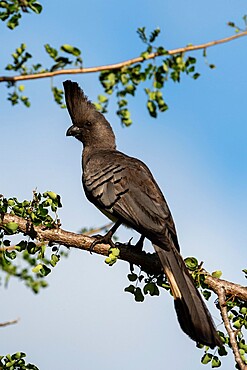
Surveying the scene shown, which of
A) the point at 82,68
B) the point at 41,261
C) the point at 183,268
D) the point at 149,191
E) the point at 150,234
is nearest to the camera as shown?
the point at 82,68

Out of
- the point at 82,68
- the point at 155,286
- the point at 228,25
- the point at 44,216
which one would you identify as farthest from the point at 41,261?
the point at 228,25

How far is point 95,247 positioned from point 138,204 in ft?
1.85

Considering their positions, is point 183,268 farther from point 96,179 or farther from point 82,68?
point 82,68

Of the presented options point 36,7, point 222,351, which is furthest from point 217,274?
point 36,7

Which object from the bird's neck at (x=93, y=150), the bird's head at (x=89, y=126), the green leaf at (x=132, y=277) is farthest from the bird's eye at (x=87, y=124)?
the green leaf at (x=132, y=277)

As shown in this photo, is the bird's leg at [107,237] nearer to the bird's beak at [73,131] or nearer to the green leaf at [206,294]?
the green leaf at [206,294]

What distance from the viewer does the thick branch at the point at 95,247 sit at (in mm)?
3945

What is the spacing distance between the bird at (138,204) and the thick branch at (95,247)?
0.11 meters

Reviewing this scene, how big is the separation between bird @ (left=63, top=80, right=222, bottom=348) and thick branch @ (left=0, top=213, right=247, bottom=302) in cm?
11

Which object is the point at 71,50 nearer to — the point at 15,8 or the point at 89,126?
the point at 15,8

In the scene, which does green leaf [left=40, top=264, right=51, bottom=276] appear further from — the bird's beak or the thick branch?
the bird's beak

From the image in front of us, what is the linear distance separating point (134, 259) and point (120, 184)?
2.52 ft

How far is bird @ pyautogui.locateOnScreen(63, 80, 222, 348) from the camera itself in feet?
13.3

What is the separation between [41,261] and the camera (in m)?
3.78
